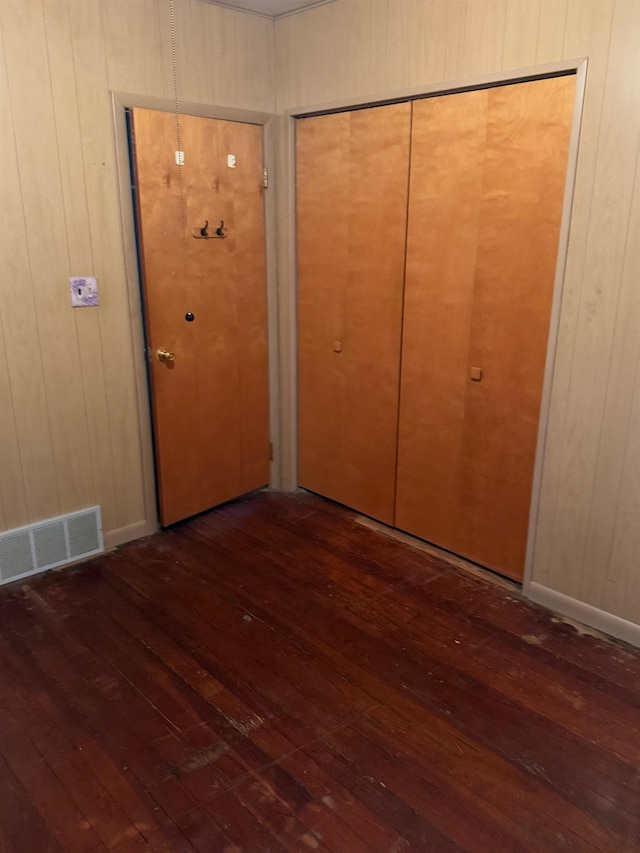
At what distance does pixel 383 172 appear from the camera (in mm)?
3006

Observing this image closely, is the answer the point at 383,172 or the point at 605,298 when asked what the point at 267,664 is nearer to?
the point at 605,298

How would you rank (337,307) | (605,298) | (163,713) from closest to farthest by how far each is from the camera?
(163,713), (605,298), (337,307)

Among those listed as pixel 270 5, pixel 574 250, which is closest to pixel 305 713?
pixel 574 250

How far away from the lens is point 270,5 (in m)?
3.11

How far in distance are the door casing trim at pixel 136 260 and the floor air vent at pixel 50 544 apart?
10.1 inches

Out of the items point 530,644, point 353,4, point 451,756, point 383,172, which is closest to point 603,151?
point 383,172

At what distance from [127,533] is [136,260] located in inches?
53.6

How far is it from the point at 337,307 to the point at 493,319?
94 centimetres

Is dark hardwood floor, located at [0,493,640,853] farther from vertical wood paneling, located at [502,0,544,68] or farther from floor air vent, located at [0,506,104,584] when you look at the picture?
vertical wood paneling, located at [502,0,544,68]

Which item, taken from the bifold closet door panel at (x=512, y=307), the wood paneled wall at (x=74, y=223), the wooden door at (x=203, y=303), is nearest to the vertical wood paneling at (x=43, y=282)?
the wood paneled wall at (x=74, y=223)

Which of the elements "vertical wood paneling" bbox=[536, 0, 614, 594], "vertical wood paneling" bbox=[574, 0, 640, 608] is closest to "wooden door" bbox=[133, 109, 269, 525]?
"vertical wood paneling" bbox=[536, 0, 614, 594]

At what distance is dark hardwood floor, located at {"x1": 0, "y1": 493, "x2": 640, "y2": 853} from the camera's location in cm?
179

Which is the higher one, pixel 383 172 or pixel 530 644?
pixel 383 172

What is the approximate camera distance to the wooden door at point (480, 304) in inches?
98.3
